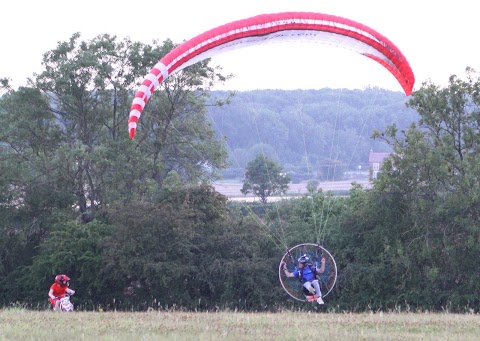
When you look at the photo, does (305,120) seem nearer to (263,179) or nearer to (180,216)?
(180,216)

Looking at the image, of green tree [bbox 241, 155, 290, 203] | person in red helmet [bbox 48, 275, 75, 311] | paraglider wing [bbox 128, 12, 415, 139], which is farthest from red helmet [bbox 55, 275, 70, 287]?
green tree [bbox 241, 155, 290, 203]

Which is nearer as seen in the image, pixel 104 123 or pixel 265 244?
pixel 265 244

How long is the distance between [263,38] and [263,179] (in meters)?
57.7

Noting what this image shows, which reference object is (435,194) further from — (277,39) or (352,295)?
(277,39)

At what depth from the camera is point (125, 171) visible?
1393 inches

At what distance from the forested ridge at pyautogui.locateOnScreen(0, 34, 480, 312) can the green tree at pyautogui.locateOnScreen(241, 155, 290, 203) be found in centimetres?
2601

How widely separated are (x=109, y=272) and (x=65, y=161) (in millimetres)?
6856

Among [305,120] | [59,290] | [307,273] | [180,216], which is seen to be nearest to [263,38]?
[307,273]

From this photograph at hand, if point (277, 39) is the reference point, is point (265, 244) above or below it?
below

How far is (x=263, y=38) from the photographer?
54.6 feet

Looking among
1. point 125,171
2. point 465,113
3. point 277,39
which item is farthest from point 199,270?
point 277,39

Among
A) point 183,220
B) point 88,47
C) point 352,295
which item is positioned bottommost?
point 352,295

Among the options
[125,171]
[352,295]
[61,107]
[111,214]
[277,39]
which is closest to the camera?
[277,39]

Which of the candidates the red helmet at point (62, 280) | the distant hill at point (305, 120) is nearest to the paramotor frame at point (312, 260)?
the red helmet at point (62, 280)
